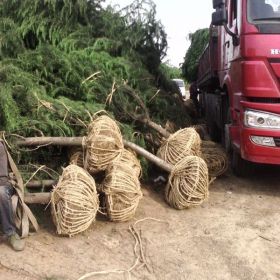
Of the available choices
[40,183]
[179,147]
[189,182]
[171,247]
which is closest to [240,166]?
[179,147]

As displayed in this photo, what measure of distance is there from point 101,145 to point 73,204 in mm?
826

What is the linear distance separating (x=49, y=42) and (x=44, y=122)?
1.88 metres

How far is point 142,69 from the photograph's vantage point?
23.0 feet

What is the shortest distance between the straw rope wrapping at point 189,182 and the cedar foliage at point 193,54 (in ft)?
39.6

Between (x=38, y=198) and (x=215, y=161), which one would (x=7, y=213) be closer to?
(x=38, y=198)

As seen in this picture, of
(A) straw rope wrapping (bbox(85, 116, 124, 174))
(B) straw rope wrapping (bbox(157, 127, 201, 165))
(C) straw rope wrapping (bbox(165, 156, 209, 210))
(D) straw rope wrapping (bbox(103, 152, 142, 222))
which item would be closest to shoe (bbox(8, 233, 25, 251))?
(D) straw rope wrapping (bbox(103, 152, 142, 222))

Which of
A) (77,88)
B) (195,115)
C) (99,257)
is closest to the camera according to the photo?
(99,257)

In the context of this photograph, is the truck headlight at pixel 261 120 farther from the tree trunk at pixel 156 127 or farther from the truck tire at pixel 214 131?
the truck tire at pixel 214 131

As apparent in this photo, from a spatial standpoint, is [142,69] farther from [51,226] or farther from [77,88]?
[51,226]

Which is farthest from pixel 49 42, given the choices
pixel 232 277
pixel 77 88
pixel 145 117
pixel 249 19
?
pixel 232 277

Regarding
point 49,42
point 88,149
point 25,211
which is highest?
point 49,42

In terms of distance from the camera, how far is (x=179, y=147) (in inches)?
223

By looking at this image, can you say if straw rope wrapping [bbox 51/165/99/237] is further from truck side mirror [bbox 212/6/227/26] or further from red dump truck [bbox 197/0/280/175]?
truck side mirror [bbox 212/6/227/26]

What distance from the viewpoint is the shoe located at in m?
4.11
